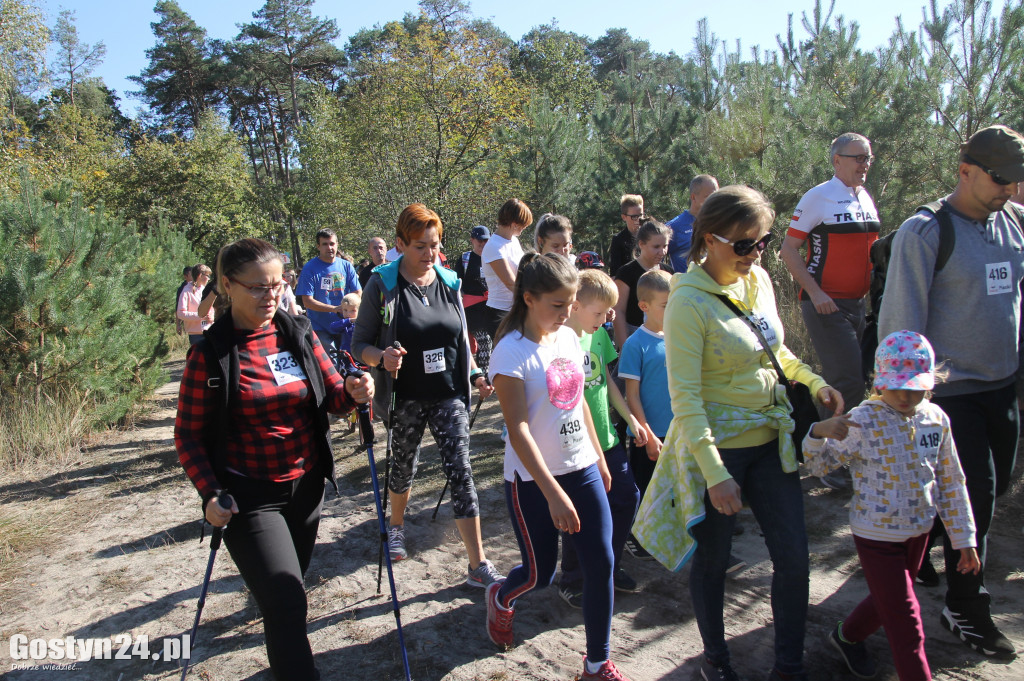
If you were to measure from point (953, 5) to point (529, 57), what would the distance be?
39210 mm

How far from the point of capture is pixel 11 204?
686 cm

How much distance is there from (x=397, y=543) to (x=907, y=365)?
9.66ft

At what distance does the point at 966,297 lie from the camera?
2.85 meters

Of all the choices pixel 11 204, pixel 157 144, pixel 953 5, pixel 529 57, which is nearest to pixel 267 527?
pixel 11 204

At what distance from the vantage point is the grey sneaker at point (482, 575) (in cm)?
363

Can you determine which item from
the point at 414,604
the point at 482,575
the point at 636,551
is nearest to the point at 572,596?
the point at 482,575

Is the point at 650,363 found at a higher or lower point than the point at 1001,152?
lower

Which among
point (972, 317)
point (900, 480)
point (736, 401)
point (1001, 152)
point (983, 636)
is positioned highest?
point (1001, 152)

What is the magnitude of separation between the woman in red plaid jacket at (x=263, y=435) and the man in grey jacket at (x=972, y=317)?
2327mm

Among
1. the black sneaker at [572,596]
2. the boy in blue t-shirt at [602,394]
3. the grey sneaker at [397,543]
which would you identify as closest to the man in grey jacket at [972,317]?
the boy in blue t-shirt at [602,394]

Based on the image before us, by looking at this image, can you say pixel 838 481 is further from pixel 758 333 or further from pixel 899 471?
pixel 758 333

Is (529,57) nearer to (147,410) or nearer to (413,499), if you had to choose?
(147,410)

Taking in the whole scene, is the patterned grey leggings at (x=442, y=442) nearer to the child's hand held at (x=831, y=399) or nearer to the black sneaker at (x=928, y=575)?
the child's hand held at (x=831, y=399)

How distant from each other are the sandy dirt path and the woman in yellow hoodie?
1.85 ft
